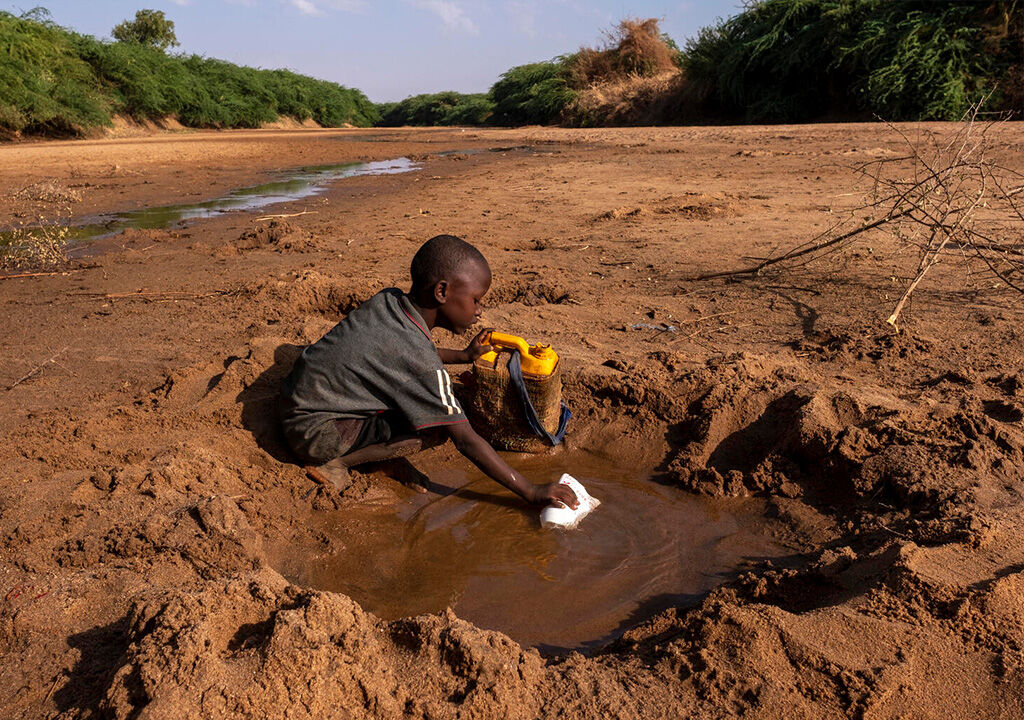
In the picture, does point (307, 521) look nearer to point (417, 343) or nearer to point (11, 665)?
point (417, 343)

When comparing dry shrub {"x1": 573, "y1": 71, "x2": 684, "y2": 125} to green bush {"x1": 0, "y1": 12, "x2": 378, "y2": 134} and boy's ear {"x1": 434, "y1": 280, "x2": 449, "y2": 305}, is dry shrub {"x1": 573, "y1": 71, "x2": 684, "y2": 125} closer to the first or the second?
green bush {"x1": 0, "y1": 12, "x2": 378, "y2": 134}

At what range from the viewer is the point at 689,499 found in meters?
3.13

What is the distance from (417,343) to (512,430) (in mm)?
824

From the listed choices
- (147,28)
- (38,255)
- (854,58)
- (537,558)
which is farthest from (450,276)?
(147,28)

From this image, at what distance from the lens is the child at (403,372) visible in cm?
286

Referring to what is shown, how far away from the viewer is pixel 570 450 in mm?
3631

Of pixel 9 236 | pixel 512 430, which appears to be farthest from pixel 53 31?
pixel 512 430

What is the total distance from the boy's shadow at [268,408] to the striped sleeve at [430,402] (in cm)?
73

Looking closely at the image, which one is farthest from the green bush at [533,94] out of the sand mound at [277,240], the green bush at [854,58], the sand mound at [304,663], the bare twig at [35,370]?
the sand mound at [304,663]

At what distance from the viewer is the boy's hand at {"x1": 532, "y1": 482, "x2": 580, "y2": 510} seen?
2.86 metres

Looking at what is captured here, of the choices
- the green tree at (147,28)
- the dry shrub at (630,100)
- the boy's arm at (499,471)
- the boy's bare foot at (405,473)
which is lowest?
the boy's bare foot at (405,473)

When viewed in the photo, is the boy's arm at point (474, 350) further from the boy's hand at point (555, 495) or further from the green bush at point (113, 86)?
the green bush at point (113, 86)

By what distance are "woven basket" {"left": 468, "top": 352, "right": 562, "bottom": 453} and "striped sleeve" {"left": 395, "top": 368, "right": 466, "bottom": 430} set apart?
52 centimetres

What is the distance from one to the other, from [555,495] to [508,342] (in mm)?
767
